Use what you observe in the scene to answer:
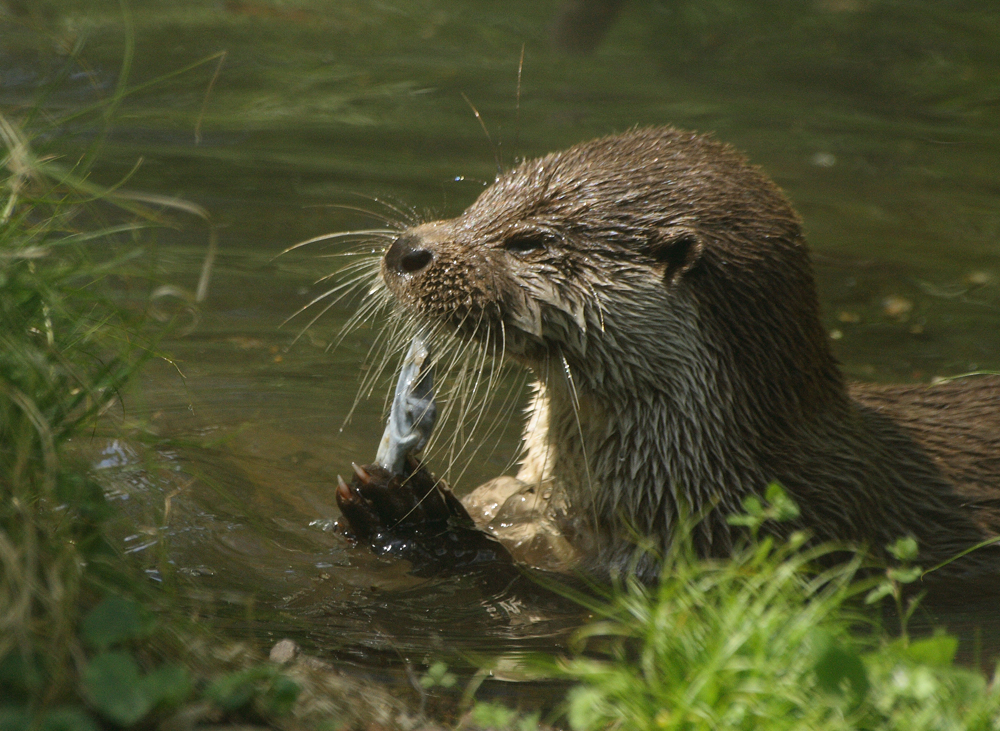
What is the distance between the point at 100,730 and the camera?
1636mm

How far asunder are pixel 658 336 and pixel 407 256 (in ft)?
2.04

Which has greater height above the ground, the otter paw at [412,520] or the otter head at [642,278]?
the otter head at [642,278]

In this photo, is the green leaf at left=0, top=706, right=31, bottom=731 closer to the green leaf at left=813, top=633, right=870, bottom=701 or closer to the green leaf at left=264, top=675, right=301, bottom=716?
the green leaf at left=264, top=675, right=301, bottom=716

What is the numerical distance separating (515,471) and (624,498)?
41.9 inches

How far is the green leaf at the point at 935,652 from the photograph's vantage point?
194cm

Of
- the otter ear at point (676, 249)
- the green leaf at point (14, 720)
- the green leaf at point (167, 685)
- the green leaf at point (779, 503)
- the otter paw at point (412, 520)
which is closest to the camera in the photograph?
the green leaf at point (14, 720)

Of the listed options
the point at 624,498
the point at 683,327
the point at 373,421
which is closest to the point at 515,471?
the point at 373,421

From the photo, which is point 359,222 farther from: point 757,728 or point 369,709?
point 757,728

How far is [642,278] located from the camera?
285 centimetres

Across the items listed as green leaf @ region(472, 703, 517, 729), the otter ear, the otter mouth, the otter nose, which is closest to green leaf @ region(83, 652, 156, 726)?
green leaf @ region(472, 703, 517, 729)

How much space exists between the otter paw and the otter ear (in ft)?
2.50

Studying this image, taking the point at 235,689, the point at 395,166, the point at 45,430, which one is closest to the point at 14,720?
the point at 235,689

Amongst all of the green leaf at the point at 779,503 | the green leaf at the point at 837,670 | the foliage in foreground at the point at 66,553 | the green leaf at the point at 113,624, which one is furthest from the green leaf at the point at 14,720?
the green leaf at the point at 779,503

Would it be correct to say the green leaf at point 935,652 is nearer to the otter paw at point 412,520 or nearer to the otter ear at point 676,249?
the otter ear at point 676,249
